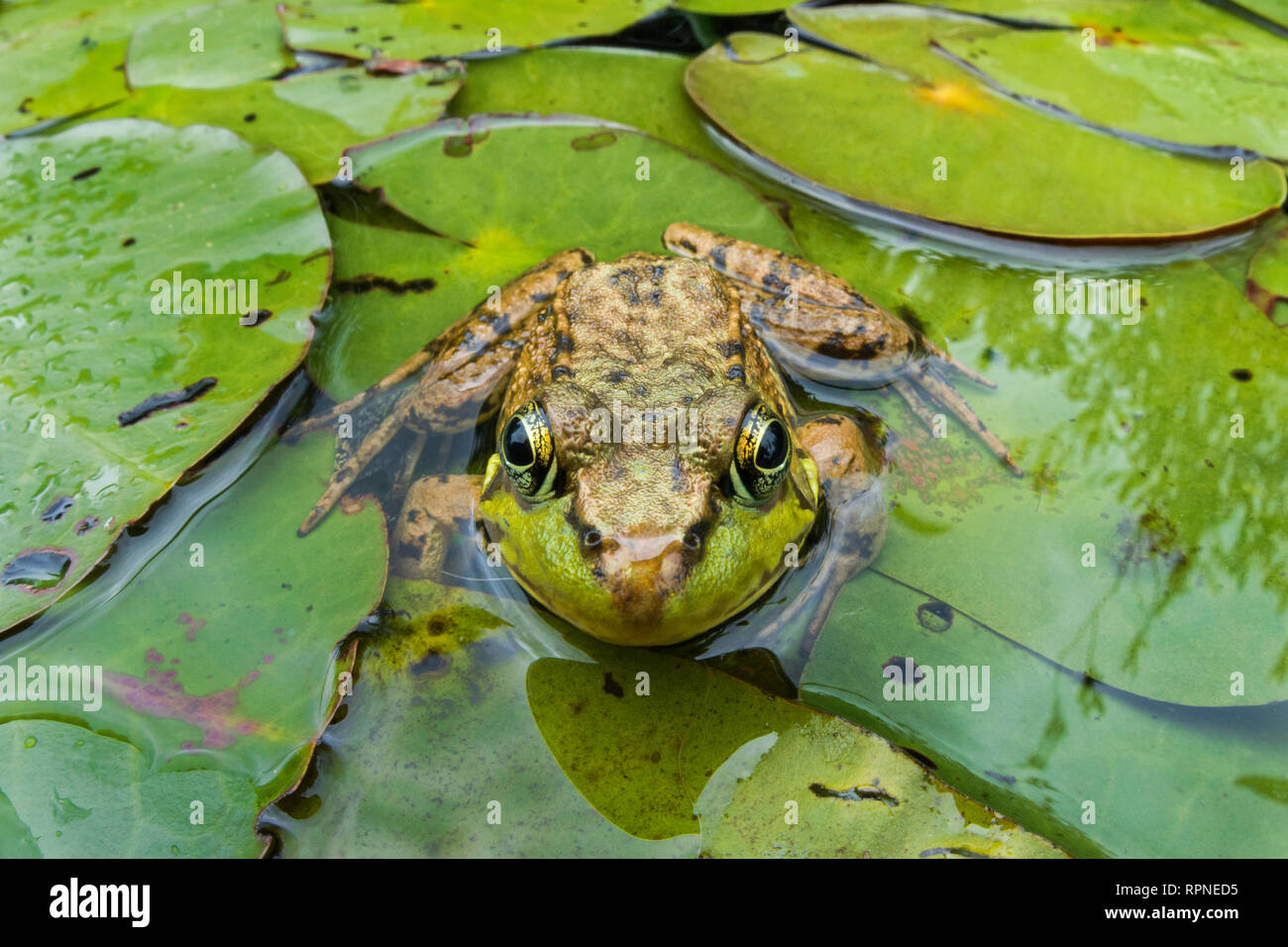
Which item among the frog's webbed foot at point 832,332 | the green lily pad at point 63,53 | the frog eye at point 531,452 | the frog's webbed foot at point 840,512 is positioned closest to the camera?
the frog eye at point 531,452

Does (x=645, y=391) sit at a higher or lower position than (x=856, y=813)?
higher

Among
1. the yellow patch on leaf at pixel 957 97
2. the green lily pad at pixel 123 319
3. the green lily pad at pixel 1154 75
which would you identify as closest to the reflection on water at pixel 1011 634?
the green lily pad at pixel 123 319

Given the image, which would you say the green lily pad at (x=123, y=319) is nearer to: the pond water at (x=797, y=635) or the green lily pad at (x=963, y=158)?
the pond water at (x=797, y=635)

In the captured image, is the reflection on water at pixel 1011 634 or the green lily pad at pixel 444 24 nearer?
the reflection on water at pixel 1011 634

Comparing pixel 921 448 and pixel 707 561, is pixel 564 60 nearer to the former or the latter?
pixel 921 448

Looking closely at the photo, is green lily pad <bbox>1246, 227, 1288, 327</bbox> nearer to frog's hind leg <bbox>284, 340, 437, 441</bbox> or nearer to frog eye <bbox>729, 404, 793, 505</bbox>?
frog eye <bbox>729, 404, 793, 505</bbox>

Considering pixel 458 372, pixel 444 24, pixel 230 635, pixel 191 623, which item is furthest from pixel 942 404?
pixel 444 24

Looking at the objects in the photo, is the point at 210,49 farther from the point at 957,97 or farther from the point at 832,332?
the point at 957,97
